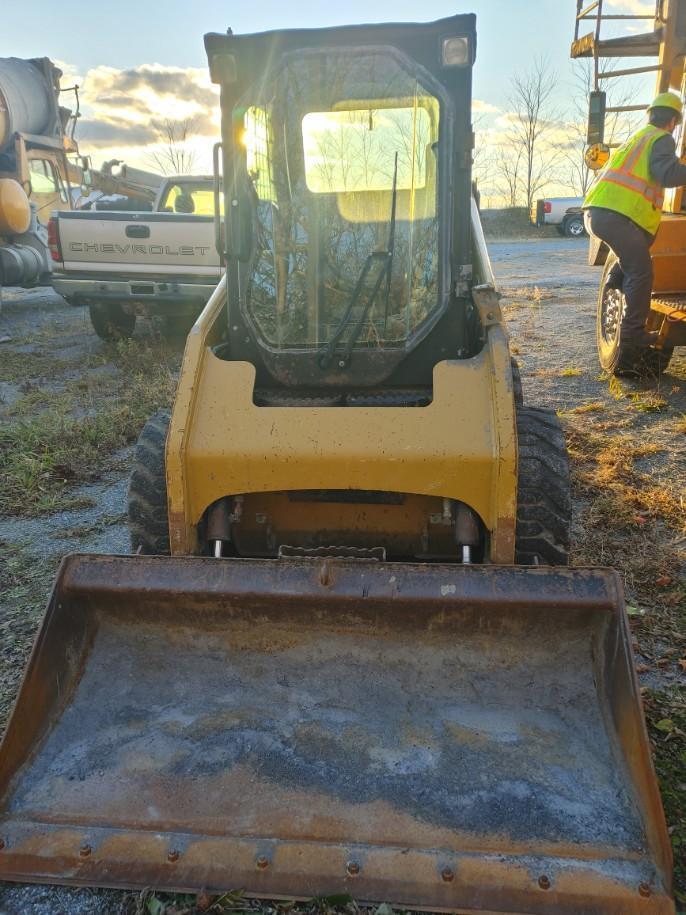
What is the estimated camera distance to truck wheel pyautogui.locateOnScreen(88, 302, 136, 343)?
9.89m

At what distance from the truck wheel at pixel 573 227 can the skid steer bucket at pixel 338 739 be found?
2598 centimetres

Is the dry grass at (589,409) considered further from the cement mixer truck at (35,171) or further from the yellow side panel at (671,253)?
the cement mixer truck at (35,171)

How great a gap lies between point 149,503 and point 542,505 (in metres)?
1.69

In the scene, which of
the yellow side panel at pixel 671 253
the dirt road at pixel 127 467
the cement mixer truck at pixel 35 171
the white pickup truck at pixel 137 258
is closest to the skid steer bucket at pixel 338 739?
the dirt road at pixel 127 467

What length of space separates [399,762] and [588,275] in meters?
14.6

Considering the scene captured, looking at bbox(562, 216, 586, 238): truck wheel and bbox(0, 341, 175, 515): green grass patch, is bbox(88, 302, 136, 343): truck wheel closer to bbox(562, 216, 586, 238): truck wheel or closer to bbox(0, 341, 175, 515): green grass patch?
bbox(0, 341, 175, 515): green grass patch

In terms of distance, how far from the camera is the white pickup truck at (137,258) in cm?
866

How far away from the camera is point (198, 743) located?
7.84 feet

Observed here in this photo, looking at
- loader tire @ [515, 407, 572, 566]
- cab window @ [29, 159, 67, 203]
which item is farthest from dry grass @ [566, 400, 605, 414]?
cab window @ [29, 159, 67, 203]

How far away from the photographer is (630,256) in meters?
6.39

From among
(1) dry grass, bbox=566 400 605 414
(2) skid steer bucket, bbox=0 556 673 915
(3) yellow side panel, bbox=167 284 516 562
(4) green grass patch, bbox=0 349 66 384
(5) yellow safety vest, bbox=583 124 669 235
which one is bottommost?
(4) green grass patch, bbox=0 349 66 384

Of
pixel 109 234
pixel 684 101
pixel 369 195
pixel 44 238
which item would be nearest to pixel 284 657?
pixel 369 195

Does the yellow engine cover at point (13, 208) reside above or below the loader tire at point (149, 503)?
above

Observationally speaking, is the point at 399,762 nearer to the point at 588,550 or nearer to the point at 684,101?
the point at 588,550
